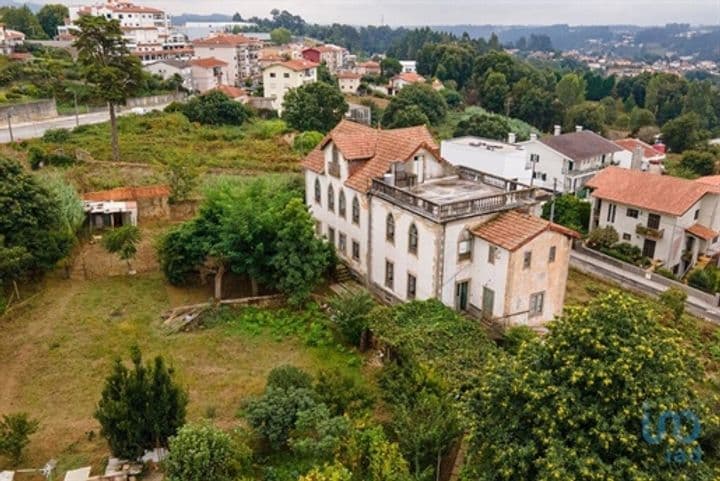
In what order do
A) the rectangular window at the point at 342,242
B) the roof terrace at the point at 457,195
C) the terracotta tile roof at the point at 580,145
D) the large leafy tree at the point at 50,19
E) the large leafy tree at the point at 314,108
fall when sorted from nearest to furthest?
the roof terrace at the point at 457,195 < the rectangular window at the point at 342,242 < the terracotta tile roof at the point at 580,145 < the large leafy tree at the point at 314,108 < the large leafy tree at the point at 50,19

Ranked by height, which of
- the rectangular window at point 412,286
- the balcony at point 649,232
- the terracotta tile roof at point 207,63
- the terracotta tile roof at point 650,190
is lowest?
the balcony at point 649,232

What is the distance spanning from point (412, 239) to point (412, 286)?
2311mm

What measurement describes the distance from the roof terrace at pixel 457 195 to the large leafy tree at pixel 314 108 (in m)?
40.4

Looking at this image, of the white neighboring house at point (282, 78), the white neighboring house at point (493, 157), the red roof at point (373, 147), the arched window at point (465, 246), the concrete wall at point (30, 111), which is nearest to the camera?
the arched window at point (465, 246)

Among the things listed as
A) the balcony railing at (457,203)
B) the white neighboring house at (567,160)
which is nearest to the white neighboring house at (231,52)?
the white neighboring house at (567,160)

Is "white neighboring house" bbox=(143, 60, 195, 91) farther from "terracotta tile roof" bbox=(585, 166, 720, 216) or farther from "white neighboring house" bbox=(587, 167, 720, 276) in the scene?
"white neighboring house" bbox=(587, 167, 720, 276)

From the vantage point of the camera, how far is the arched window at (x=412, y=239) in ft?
84.6

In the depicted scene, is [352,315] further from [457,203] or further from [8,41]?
[8,41]

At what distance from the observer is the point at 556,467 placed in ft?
38.5

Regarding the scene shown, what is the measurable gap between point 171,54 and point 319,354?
114485 millimetres

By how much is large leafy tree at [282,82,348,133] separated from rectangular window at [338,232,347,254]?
3828cm

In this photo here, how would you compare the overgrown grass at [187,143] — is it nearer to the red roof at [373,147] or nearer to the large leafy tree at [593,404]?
the red roof at [373,147]

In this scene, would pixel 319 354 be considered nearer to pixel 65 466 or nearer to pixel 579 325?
pixel 65 466

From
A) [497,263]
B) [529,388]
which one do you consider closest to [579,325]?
[529,388]
